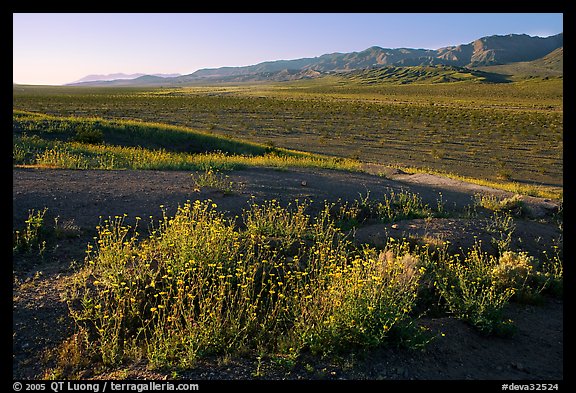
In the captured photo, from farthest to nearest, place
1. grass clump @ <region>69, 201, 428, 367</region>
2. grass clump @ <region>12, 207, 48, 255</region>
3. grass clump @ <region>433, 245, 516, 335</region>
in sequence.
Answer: grass clump @ <region>12, 207, 48, 255</region> < grass clump @ <region>433, 245, 516, 335</region> < grass clump @ <region>69, 201, 428, 367</region>

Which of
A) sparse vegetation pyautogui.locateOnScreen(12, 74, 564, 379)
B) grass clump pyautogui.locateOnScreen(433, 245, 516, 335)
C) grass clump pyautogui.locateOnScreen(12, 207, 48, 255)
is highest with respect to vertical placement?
grass clump pyautogui.locateOnScreen(12, 207, 48, 255)

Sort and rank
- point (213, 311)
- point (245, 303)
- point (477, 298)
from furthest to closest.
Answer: point (477, 298)
point (245, 303)
point (213, 311)

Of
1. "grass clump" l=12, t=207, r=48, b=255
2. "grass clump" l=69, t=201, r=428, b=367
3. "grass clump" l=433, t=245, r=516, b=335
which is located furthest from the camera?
"grass clump" l=12, t=207, r=48, b=255

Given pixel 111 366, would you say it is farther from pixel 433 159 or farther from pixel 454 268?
pixel 433 159

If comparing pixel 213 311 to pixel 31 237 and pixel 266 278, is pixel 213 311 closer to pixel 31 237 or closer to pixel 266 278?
pixel 266 278

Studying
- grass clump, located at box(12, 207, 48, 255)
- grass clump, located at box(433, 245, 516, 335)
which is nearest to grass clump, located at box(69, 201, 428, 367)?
grass clump, located at box(433, 245, 516, 335)

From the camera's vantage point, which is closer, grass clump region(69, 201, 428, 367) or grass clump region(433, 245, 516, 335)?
grass clump region(69, 201, 428, 367)

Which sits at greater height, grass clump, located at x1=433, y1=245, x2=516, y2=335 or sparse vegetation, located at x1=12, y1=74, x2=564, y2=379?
sparse vegetation, located at x1=12, y1=74, x2=564, y2=379

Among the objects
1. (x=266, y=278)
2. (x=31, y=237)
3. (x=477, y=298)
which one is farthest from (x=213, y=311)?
(x=31, y=237)

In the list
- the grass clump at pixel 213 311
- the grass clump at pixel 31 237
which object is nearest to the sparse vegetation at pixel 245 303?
the grass clump at pixel 213 311

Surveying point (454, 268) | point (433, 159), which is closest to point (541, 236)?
point (454, 268)

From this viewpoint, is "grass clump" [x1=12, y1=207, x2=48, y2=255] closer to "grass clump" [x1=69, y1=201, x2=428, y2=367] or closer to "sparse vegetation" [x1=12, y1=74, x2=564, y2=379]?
"sparse vegetation" [x1=12, y1=74, x2=564, y2=379]

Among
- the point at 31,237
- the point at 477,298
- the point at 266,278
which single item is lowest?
the point at 477,298

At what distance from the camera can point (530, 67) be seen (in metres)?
177
